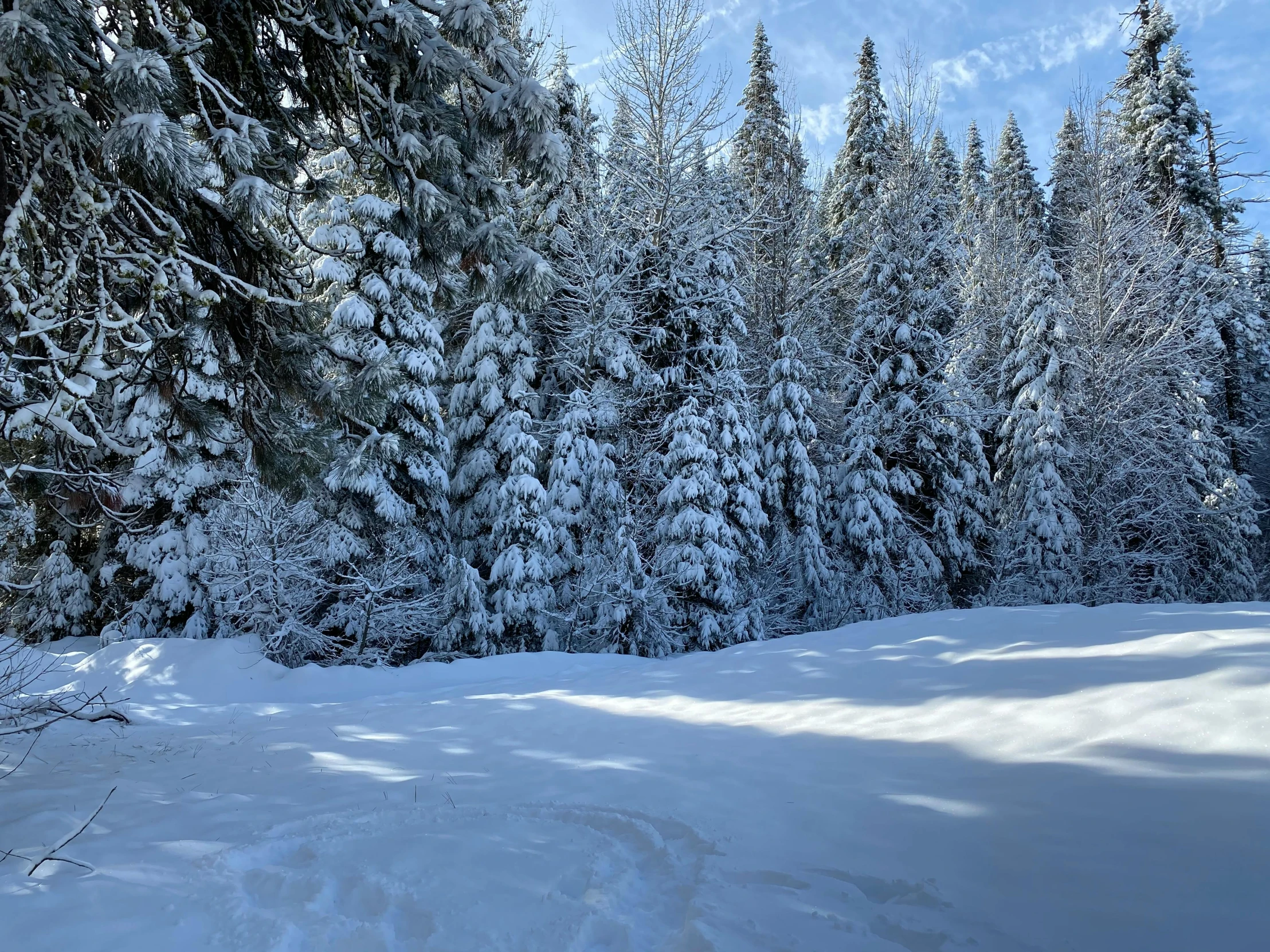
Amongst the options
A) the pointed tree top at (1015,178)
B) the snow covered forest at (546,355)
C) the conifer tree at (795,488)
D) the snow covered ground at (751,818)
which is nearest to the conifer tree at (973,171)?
the pointed tree top at (1015,178)

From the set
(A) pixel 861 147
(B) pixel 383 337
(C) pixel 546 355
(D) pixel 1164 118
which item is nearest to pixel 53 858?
(B) pixel 383 337

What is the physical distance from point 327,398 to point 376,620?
24.5 feet

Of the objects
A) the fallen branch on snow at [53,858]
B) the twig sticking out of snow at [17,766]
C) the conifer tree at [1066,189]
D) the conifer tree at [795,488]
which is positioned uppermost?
the conifer tree at [1066,189]

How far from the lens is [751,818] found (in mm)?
3031

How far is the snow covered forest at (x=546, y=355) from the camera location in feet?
13.1

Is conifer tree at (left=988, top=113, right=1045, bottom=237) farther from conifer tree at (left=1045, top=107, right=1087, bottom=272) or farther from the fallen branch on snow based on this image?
the fallen branch on snow

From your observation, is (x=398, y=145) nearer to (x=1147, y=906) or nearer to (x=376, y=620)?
(x=1147, y=906)

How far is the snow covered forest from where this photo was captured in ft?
13.1

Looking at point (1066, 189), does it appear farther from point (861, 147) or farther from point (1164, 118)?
point (861, 147)

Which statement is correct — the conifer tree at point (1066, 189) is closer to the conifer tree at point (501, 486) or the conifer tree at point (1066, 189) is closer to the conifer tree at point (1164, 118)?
the conifer tree at point (1164, 118)

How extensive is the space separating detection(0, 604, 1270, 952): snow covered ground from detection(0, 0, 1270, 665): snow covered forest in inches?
74.4

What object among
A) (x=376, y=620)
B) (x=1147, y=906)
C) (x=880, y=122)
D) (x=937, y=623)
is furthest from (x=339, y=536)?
(x=880, y=122)

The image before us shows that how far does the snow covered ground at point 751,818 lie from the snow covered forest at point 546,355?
1.89 m

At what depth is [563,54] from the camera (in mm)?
13508
